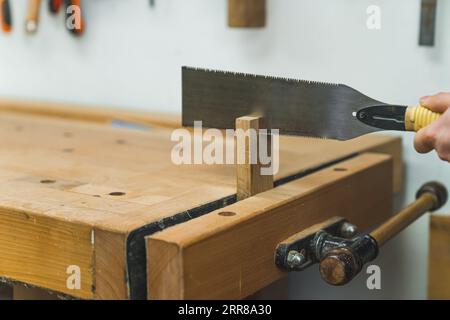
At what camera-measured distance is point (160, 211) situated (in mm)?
692

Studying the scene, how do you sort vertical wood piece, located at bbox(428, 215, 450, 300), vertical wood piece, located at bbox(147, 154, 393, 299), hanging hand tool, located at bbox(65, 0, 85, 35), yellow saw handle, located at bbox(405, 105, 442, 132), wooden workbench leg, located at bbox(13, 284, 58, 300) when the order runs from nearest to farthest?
vertical wood piece, located at bbox(147, 154, 393, 299) < yellow saw handle, located at bbox(405, 105, 442, 132) < wooden workbench leg, located at bbox(13, 284, 58, 300) < vertical wood piece, located at bbox(428, 215, 450, 300) < hanging hand tool, located at bbox(65, 0, 85, 35)

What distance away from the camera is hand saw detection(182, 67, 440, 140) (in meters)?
0.76

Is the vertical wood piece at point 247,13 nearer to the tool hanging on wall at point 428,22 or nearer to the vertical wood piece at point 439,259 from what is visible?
the tool hanging on wall at point 428,22

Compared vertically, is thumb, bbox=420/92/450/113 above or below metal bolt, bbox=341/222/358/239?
above

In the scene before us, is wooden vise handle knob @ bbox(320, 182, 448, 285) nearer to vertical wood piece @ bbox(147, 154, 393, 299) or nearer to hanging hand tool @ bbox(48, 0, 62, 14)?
vertical wood piece @ bbox(147, 154, 393, 299)

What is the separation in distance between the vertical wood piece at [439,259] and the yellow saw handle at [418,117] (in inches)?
13.6

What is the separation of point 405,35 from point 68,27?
0.69 metres

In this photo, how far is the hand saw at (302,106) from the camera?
0.76 m

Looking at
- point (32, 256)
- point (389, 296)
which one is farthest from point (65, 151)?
point (389, 296)

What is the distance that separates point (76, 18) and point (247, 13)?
41 centimetres

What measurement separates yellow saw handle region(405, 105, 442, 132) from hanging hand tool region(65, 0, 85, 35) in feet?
2.77

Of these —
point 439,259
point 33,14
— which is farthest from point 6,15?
point 439,259

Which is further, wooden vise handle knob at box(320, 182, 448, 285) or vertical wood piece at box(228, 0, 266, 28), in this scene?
vertical wood piece at box(228, 0, 266, 28)

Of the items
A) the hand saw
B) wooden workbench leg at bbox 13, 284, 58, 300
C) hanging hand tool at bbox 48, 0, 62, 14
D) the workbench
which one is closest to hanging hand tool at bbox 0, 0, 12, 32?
hanging hand tool at bbox 48, 0, 62, 14
